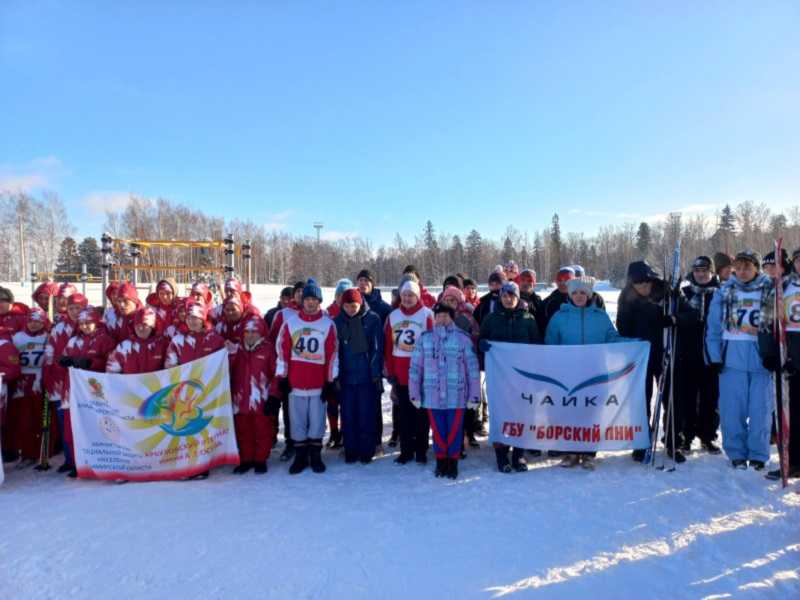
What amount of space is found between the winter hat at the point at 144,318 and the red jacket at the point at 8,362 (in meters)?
1.40

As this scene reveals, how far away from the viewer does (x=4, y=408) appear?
559 centimetres

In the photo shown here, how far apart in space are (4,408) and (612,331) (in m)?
7.04

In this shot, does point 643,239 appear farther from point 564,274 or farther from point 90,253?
point 564,274

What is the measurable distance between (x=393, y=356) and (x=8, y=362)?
14.0ft

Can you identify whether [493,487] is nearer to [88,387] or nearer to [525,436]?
[525,436]

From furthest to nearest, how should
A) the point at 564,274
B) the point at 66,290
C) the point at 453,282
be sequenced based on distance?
the point at 453,282, the point at 564,274, the point at 66,290

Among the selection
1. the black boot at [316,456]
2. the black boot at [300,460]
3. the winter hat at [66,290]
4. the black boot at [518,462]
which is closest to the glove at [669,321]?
the black boot at [518,462]

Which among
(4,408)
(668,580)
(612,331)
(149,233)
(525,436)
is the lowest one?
(668,580)

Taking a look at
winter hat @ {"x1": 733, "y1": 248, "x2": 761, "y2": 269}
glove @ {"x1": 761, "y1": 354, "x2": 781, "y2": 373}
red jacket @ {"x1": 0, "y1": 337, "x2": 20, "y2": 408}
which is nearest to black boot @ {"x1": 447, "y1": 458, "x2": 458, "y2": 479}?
glove @ {"x1": 761, "y1": 354, "x2": 781, "y2": 373}

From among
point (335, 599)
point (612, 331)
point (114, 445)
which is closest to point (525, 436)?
point (612, 331)

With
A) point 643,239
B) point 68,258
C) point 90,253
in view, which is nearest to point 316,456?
point 68,258

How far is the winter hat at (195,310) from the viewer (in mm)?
5316

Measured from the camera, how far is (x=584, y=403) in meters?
5.36

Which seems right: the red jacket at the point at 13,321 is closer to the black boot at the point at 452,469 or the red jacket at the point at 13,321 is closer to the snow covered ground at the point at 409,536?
the snow covered ground at the point at 409,536
